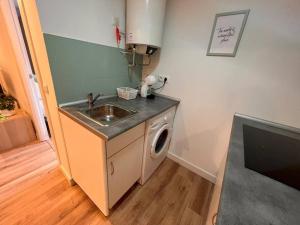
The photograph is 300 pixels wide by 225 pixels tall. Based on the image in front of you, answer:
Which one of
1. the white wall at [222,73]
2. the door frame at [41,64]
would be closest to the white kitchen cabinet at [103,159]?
the door frame at [41,64]

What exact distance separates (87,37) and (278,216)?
1634 millimetres

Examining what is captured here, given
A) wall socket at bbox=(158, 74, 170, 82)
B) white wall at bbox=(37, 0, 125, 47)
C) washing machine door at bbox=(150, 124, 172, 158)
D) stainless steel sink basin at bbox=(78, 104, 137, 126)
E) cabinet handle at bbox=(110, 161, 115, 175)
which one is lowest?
washing machine door at bbox=(150, 124, 172, 158)

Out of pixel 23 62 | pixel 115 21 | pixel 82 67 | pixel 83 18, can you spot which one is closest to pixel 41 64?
pixel 82 67

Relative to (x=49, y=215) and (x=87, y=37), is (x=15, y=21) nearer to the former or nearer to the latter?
(x=87, y=37)

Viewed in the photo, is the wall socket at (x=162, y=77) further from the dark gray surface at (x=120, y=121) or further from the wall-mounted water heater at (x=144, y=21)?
the wall-mounted water heater at (x=144, y=21)

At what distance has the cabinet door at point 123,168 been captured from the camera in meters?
1.02

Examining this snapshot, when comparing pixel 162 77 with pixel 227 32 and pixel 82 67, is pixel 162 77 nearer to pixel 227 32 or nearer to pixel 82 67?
pixel 227 32

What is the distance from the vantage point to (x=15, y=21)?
1523 mm

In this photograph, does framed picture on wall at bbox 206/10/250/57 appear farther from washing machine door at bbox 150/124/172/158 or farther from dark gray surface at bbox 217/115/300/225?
dark gray surface at bbox 217/115/300/225

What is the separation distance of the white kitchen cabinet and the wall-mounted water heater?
903 millimetres

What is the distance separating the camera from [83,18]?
1.13m

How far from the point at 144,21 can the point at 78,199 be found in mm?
1900

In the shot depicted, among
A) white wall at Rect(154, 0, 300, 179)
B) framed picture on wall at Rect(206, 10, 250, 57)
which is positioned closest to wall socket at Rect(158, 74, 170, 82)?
white wall at Rect(154, 0, 300, 179)

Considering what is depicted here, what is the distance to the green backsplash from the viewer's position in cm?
105
